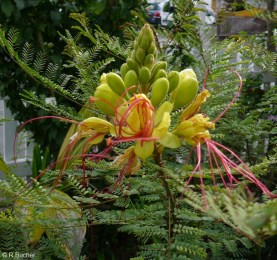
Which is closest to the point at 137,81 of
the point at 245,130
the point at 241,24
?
the point at 245,130

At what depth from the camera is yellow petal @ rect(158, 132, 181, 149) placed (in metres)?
0.75

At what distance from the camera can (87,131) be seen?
2.73ft

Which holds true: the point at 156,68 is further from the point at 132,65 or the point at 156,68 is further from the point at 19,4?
the point at 19,4

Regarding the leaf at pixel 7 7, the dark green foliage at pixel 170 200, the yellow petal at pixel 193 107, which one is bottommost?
the dark green foliage at pixel 170 200

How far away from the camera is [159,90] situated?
2.60ft

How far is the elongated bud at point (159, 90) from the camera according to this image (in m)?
0.78

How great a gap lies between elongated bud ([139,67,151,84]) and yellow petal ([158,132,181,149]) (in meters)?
0.13

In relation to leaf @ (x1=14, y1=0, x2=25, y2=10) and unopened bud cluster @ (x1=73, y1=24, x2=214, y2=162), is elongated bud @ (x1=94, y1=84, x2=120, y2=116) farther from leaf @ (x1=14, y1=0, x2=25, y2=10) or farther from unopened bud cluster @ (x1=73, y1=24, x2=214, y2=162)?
leaf @ (x1=14, y1=0, x2=25, y2=10)

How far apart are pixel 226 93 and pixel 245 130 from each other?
134 millimetres

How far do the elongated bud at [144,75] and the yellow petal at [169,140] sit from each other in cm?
13

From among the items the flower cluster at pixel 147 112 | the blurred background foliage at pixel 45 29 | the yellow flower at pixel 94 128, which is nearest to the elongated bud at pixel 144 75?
the flower cluster at pixel 147 112

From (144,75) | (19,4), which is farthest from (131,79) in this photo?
(19,4)

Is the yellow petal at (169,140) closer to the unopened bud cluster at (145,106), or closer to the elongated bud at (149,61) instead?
the unopened bud cluster at (145,106)

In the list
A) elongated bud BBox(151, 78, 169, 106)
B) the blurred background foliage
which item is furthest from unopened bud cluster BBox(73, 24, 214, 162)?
the blurred background foliage
